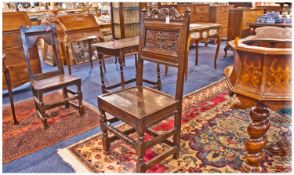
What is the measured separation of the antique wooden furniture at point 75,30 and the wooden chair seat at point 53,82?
4.76 ft

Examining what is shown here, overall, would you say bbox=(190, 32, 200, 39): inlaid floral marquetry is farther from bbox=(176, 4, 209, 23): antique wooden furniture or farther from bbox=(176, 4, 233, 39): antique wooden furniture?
bbox=(176, 4, 209, 23): antique wooden furniture

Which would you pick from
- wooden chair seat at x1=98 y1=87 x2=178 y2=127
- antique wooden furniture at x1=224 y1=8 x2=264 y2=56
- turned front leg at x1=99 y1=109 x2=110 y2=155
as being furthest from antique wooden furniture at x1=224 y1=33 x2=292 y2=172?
antique wooden furniture at x1=224 y1=8 x2=264 y2=56

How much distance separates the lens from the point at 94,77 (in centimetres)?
425

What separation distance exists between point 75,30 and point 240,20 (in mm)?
3255

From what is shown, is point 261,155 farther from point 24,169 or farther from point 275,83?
point 24,169

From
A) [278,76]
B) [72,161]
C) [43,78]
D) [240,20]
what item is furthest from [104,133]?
[240,20]

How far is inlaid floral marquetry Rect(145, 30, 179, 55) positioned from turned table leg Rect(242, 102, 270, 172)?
0.68m

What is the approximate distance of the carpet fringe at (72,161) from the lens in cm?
198

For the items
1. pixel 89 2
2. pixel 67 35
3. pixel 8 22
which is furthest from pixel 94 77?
pixel 89 2

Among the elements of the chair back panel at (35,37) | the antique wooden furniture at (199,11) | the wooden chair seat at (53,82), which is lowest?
the wooden chair seat at (53,82)

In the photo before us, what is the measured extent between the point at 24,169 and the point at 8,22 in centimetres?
232

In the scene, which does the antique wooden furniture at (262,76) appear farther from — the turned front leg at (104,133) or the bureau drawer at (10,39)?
the bureau drawer at (10,39)

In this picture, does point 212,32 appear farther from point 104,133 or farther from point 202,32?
point 104,133

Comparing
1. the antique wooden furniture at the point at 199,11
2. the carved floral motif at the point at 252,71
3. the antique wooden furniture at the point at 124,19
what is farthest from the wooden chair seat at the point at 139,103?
the antique wooden furniture at the point at 199,11
